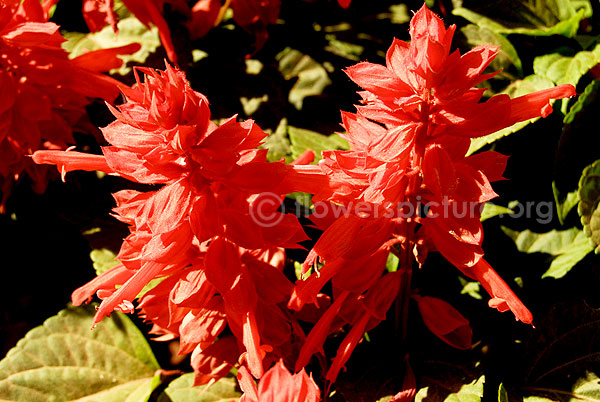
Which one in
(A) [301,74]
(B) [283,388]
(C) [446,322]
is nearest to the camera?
(B) [283,388]

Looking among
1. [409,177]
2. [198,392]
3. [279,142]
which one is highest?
[409,177]

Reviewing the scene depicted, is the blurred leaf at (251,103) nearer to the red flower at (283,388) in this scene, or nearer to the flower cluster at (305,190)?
the flower cluster at (305,190)

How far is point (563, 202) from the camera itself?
95cm

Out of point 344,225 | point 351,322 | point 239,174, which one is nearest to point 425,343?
point 351,322

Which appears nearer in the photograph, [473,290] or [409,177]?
[409,177]

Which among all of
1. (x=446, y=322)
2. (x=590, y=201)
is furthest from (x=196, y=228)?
(x=590, y=201)

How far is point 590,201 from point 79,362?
825 millimetres

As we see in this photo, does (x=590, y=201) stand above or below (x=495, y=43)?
below

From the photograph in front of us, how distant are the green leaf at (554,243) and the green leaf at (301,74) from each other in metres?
0.43

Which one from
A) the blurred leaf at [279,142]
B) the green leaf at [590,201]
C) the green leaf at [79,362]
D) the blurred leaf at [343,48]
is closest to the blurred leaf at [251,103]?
the blurred leaf at [279,142]

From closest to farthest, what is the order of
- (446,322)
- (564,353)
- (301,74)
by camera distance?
(446,322) < (564,353) < (301,74)

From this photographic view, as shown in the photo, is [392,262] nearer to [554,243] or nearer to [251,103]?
[554,243]

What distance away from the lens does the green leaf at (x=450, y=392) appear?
2.34 ft

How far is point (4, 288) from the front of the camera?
3.88 feet
